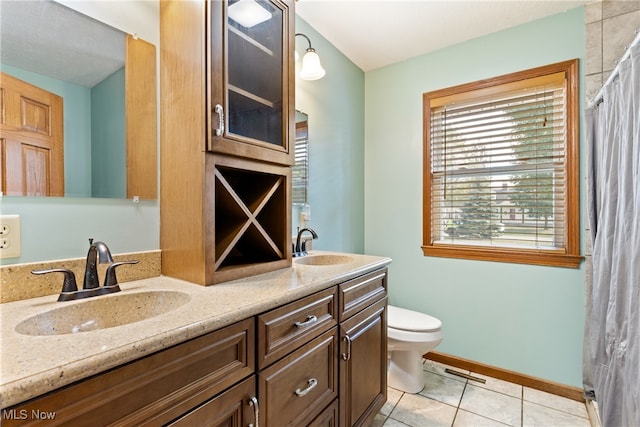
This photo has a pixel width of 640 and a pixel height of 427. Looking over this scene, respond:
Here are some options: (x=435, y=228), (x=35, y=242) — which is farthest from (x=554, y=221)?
(x=35, y=242)

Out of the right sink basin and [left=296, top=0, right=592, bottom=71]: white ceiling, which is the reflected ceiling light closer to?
[left=296, top=0, right=592, bottom=71]: white ceiling

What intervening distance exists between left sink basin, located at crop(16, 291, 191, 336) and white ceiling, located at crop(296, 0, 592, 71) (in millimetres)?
1773

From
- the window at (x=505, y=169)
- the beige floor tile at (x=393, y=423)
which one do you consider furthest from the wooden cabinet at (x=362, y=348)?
the window at (x=505, y=169)

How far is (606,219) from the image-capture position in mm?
1404

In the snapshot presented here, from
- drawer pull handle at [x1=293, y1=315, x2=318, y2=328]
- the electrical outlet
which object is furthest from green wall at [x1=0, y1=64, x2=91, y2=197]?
drawer pull handle at [x1=293, y1=315, x2=318, y2=328]

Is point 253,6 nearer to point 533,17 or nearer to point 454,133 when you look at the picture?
point 454,133

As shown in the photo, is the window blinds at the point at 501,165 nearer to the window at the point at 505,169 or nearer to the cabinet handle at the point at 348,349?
the window at the point at 505,169

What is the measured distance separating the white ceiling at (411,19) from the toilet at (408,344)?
6.44 feet

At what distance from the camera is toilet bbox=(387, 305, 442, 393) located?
5.87 feet

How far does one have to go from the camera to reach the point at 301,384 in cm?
102

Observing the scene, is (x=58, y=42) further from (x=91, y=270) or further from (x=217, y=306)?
(x=217, y=306)

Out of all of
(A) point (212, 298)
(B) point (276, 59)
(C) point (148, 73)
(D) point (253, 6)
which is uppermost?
(D) point (253, 6)

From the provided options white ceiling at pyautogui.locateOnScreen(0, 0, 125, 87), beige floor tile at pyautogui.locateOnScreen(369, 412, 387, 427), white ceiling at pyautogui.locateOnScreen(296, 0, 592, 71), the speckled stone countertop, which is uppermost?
white ceiling at pyautogui.locateOnScreen(296, 0, 592, 71)

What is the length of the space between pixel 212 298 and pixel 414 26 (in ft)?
6.94
